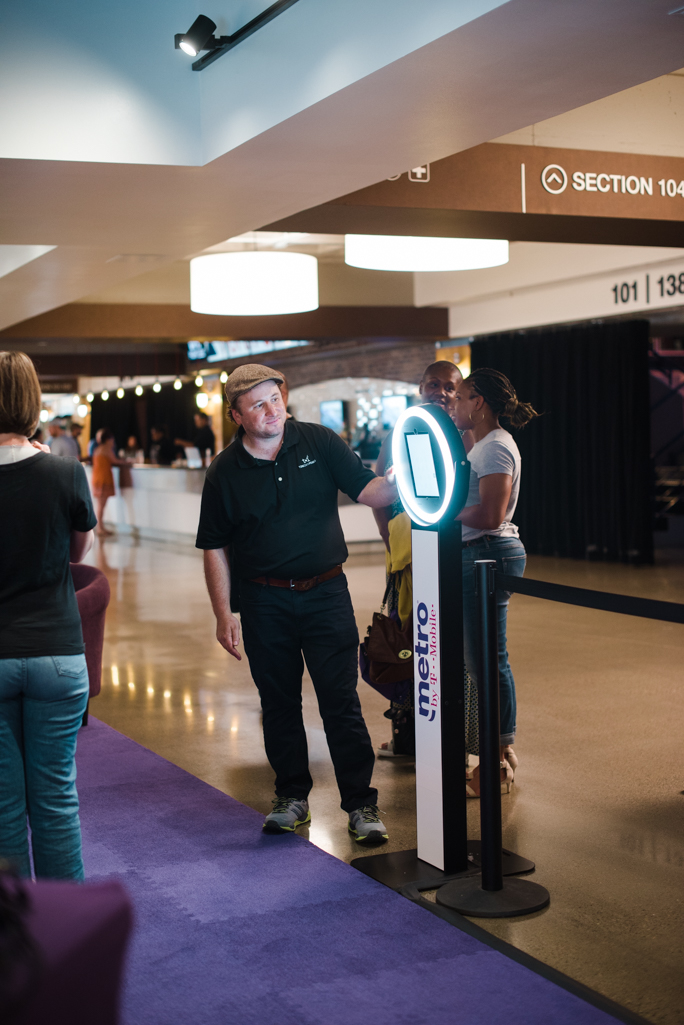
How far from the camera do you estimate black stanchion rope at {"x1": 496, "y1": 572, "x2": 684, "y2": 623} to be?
2326mm

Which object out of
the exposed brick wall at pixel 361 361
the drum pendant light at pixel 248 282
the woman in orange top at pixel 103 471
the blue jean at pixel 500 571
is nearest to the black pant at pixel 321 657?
the blue jean at pixel 500 571

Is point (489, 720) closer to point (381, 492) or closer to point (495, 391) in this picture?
point (381, 492)

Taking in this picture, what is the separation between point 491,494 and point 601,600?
1058 mm

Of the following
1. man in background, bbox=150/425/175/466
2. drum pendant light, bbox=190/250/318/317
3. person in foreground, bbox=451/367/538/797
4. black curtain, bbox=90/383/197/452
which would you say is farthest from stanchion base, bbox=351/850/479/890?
black curtain, bbox=90/383/197/452

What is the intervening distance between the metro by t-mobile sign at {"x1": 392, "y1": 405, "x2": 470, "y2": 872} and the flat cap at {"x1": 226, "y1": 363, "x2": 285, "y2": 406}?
505mm

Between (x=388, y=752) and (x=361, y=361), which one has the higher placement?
(x=361, y=361)

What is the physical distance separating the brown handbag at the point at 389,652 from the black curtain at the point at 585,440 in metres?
7.54

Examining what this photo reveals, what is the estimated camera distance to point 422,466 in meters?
2.99

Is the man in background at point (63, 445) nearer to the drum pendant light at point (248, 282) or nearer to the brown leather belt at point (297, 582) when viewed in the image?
the drum pendant light at point (248, 282)

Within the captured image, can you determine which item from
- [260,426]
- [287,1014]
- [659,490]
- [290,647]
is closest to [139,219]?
[260,426]

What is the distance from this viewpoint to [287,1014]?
224 cm

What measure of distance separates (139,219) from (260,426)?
9.22ft

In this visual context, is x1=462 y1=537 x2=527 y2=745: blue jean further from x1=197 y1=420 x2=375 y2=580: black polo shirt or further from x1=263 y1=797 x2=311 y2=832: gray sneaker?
x1=263 y1=797 x2=311 y2=832: gray sneaker

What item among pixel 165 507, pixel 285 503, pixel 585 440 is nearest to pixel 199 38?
pixel 285 503
